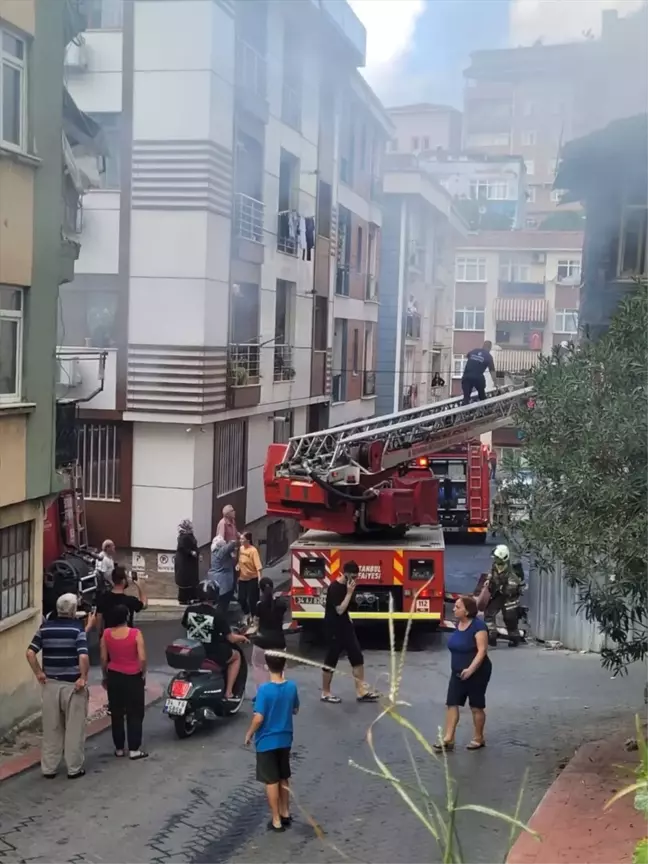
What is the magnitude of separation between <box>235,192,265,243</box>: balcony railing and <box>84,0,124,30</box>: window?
112 inches

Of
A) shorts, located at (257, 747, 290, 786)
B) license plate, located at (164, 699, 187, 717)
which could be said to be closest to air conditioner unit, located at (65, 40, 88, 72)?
license plate, located at (164, 699, 187, 717)

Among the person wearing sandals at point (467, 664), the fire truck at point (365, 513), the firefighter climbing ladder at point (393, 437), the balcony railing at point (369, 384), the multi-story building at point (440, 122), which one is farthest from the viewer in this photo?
the balcony railing at point (369, 384)

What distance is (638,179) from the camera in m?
13.9

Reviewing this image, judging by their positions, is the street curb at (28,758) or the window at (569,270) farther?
the window at (569,270)

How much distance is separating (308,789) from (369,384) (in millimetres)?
21193

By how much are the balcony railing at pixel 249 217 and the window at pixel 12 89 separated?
7.30m

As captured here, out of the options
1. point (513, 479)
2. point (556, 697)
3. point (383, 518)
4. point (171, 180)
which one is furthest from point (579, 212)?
point (513, 479)

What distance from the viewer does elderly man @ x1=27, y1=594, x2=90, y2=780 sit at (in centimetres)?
691

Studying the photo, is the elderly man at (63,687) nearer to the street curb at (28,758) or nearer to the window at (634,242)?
the street curb at (28,758)

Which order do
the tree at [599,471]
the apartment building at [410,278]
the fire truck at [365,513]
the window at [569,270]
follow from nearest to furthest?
the tree at [599,471] → the fire truck at [365,513] → the apartment building at [410,278] → the window at [569,270]

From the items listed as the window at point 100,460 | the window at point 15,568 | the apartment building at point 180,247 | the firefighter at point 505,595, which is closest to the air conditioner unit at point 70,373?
the apartment building at point 180,247

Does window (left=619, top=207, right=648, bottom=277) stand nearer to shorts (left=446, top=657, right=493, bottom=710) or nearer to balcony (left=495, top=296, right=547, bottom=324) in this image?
shorts (left=446, top=657, right=493, bottom=710)

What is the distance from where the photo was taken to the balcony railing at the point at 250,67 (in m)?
14.4

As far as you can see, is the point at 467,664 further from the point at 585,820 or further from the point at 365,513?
the point at 365,513
